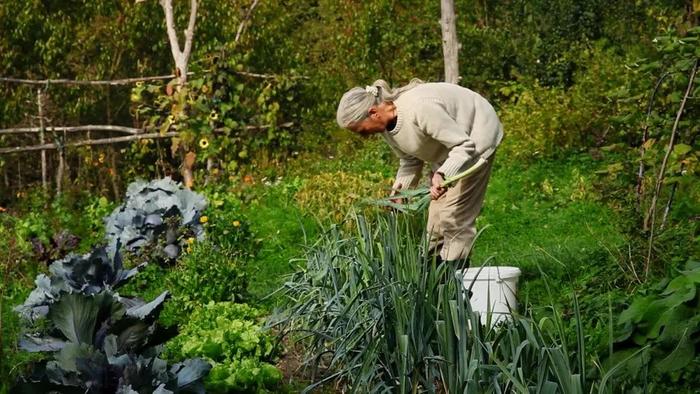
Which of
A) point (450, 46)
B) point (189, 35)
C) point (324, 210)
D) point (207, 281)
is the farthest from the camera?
point (189, 35)

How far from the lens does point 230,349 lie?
473 centimetres

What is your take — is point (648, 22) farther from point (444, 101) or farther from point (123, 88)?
point (444, 101)

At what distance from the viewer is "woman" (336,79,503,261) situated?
16.4 feet

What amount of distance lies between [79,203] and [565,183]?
4483mm

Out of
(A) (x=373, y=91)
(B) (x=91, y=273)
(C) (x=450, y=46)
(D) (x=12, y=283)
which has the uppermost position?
(A) (x=373, y=91)

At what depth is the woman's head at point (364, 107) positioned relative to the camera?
16.3 feet

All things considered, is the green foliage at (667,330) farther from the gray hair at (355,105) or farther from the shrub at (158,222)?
the shrub at (158,222)

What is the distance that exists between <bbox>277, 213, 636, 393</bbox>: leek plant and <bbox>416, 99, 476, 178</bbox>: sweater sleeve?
481 mm

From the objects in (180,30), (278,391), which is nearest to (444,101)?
(278,391)

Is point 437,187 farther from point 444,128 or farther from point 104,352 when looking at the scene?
point 104,352

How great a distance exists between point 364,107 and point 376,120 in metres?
0.11

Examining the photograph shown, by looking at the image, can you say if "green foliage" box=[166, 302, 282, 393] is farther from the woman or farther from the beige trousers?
the beige trousers

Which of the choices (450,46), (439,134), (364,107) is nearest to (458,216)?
(439,134)

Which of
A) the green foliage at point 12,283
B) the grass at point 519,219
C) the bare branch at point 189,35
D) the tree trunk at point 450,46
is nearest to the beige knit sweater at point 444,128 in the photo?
the grass at point 519,219
